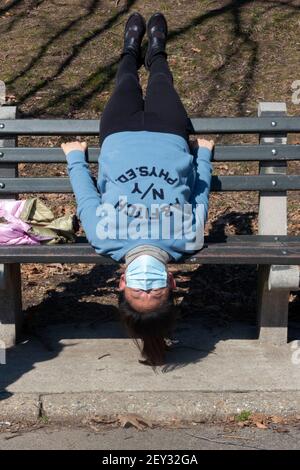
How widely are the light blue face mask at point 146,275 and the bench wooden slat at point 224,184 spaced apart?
88 cm

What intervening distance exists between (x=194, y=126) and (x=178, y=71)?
3243mm

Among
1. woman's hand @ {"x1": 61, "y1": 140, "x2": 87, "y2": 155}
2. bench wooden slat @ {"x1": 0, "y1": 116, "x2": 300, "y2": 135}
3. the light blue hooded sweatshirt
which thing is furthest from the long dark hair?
bench wooden slat @ {"x1": 0, "y1": 116, "x2": 300, "y2": 135}

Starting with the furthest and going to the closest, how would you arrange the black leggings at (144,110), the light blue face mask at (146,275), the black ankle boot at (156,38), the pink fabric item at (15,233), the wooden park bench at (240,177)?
the black ankle boot at (156,38)
the wooden park bench at (240,177)
the black leggings at (144,110)
the pink fabric item at (15,233)
the light blue face mask at (146,275)

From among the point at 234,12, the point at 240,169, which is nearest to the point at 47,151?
the point at 240,169

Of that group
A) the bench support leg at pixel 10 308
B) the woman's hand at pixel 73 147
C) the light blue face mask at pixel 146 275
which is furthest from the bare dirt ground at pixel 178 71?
the light blue face mask at pixel 146 275

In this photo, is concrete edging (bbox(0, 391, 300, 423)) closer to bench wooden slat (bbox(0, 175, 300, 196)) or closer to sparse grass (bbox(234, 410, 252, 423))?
sparse grass (bbox(234, 410, 252, 423))

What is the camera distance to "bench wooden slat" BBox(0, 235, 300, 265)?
17.0 ft

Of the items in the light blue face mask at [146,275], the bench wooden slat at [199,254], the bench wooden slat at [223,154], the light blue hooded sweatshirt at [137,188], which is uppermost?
the bench wooden slat at [223,154]

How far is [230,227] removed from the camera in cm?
705

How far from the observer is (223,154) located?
5637 mm

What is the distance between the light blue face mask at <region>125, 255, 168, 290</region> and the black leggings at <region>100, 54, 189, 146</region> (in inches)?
34.9

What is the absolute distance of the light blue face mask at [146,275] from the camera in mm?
4887

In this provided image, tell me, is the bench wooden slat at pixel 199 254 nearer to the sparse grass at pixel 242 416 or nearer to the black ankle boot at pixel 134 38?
the sparse grass at pixel 242 416
